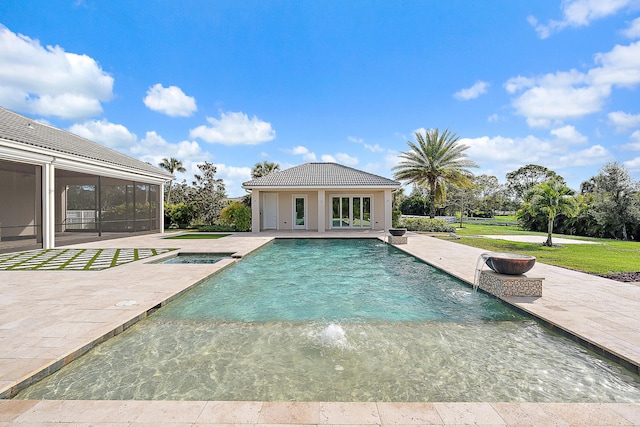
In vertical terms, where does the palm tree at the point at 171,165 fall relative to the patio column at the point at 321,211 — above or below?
above

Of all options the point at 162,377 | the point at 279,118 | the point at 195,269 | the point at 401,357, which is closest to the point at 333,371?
the point at 401,357

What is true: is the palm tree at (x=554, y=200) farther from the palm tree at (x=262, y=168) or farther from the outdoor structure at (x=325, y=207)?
the palm tree at (x=262, y=168)

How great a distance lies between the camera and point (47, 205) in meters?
11.5

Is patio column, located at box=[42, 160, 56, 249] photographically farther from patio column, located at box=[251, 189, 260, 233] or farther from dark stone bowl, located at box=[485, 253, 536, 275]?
dark stone bowl, located at box=[485, 253, 536, 275]

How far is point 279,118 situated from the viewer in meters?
22.8

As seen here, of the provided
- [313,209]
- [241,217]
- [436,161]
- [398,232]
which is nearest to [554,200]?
[398,232]

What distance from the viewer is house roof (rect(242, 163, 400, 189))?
58.3 ft

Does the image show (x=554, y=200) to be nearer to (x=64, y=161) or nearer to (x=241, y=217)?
(x=241, y=217)

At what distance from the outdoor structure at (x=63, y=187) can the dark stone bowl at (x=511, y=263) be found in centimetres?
1468

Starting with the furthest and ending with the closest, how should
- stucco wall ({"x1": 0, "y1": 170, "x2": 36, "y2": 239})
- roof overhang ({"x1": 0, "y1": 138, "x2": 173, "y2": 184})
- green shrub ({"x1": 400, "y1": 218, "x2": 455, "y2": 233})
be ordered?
green shrub ({"x1": 400, "y1": 218, "x2": 455, "y2": 233}), stucco wall ({"x1": 0, "y1": 170, "x2": 36, "y2": 239}), roof overhang ({"x1": 0, "y1": 138, "x2": 173, "y2": 184})

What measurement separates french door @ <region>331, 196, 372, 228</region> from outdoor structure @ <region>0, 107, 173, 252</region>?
1109 cm

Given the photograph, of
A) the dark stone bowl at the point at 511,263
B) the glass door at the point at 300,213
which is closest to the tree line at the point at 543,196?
the glass door at the point at 300,213

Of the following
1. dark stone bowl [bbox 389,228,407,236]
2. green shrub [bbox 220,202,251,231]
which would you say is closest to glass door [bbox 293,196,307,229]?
green shrub [bbox 220,202,251,231]

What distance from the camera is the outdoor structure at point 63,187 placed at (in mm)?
11375
